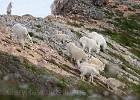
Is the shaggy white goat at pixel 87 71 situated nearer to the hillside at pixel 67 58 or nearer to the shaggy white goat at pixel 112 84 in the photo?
the hillside at pixel 67 58

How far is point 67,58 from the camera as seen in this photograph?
79.1ft

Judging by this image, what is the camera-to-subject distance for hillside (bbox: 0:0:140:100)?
7496mm

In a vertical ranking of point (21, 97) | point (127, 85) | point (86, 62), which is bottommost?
point (127, 85)

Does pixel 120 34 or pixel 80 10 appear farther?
pixel 80 10

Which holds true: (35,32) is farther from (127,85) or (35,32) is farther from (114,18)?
(114,18)

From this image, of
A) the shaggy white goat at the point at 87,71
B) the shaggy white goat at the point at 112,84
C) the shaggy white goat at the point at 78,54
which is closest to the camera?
the shaggy white goat at the point at 87,71

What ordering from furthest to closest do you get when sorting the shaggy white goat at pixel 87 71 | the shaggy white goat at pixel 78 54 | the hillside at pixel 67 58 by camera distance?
1. the shaggy white goat at pixel 78 54
2. the shaggy white goat at pixel 87 71
3. the hillside at pixel 67 58

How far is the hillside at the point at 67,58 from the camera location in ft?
24.6

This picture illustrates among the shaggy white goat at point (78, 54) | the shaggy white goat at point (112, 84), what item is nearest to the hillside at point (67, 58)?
the shaggy white goat at point (112, 84)

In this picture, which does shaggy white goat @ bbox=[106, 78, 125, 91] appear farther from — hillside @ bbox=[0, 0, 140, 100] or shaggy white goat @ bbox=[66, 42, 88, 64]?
shaggy white goat @ bbox=[66, 42, 88, 64]

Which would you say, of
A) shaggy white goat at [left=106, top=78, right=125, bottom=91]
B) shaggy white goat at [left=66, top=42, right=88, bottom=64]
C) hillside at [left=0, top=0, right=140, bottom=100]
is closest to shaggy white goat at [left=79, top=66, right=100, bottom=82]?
hillside at [left=0, top=0, right=140, bottom=100]

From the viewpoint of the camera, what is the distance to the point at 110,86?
73.2 ft

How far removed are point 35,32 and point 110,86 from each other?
836 centimetres

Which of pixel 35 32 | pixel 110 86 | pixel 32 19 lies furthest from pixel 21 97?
pixel 32 19
